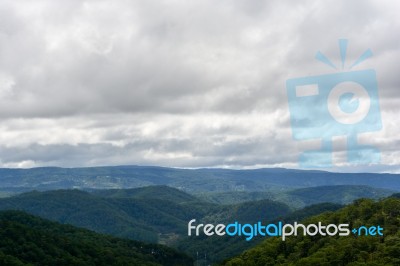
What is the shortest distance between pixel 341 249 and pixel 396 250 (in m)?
13.7

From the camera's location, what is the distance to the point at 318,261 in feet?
372

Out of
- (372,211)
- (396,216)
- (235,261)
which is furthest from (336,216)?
(235,261)

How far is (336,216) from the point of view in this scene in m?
157

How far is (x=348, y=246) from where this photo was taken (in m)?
116

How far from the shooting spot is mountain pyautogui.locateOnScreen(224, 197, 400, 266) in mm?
111806

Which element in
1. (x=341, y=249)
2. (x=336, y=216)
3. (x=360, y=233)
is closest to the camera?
Answer: (x=341, y=249)

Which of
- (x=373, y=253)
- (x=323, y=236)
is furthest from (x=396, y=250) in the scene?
(x=323, y=236)

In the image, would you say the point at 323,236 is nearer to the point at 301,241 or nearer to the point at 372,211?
the point at 301,241

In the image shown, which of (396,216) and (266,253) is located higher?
→ (396,216)

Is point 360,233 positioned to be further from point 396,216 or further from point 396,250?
point 396,250

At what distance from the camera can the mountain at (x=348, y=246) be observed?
367 ft

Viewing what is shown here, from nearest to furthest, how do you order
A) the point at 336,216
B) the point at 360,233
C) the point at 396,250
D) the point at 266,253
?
the point at 396,250, the point at 360,233, the point at 266,253, the point at 336,216

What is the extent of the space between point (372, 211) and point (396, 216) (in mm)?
11317

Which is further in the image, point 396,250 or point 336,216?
point 336,216
